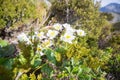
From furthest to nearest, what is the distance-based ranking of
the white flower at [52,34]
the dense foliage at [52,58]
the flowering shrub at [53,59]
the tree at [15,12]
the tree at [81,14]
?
the tree at [81,14]
the tree at [15,12]
the white flower at [52,34]
the flowering shrub at [53,59]
the dense foliage at [52,58]

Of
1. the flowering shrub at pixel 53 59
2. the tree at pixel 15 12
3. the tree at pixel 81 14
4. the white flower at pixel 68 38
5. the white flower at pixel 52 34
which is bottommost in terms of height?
the flowering shrub at pixel 53 59

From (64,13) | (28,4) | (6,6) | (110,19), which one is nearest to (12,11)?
(6,6)

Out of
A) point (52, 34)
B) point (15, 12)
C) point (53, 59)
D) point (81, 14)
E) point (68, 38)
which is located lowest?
point (53, 59)

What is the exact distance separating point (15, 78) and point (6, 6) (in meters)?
8.10

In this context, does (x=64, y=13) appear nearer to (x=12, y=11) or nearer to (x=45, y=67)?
(x=12, y=11)

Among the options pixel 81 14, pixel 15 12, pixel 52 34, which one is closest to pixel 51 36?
pixel 52 34

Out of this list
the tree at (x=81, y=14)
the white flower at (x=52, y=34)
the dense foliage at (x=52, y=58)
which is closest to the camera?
the dense foliage at (x=52, y=58)

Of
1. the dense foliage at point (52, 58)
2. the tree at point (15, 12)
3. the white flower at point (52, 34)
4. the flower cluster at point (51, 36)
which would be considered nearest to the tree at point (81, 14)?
the tree at point (15, 12)

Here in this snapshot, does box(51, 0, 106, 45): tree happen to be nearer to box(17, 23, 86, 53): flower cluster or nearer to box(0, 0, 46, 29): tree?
box(0, 0, 46, 29): tree

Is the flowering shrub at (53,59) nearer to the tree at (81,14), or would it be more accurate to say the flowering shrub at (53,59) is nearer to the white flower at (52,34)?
the white flower at (52,34)

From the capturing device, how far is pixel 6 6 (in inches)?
428

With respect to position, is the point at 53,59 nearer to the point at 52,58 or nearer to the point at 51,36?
the point at 52,58

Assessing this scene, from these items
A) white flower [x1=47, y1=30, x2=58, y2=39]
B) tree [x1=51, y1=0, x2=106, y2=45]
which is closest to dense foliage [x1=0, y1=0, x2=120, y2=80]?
white flower [x1=47, y1=30, x2=58, y2=39]

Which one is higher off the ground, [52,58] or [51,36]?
[51,36]
